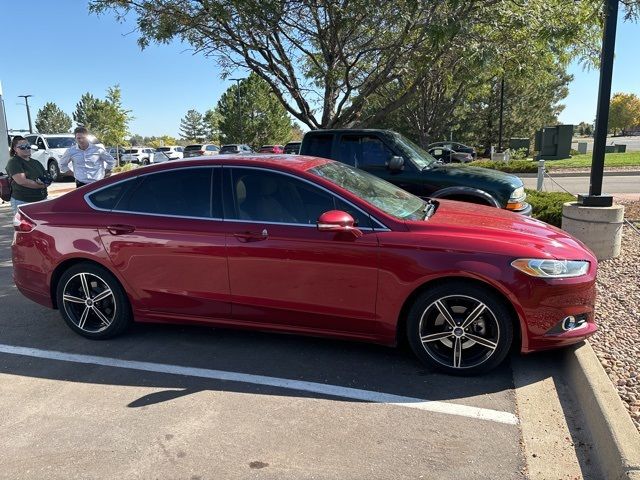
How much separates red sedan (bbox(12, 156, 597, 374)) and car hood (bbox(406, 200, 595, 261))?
14 millimetres

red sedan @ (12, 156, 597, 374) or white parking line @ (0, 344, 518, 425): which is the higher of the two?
red sedan @ (12, 156, 597, 374)

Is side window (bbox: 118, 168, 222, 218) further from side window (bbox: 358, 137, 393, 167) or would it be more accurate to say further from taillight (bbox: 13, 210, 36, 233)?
side window (bbox: 358, 137, 393, 167)

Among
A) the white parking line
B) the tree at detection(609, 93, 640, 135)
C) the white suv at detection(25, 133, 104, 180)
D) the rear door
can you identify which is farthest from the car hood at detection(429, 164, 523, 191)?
the tree at detection(609, 93, 640, 135)

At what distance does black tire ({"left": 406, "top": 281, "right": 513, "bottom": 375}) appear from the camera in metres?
3.60

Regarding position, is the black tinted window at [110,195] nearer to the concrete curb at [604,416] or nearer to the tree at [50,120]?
the concrete curb at [604,416]

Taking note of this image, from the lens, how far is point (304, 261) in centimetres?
387

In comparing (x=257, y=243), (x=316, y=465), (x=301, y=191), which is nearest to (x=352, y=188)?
(x=301, y=191)

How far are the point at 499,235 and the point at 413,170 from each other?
3491mm

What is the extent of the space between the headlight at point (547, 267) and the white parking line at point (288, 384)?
3.15 ft

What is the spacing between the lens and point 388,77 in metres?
9.70

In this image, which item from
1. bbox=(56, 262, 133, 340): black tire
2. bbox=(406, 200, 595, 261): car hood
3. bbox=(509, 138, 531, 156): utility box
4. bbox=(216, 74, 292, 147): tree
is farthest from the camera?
bbox=(216, 74, 292, 147): tree

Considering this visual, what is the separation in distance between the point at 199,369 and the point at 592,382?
2.78 meters

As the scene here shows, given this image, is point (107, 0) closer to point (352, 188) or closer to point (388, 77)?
point (388, 77)

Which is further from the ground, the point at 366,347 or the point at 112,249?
the point at 112,249
